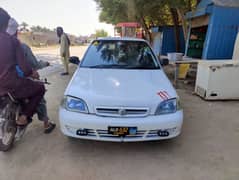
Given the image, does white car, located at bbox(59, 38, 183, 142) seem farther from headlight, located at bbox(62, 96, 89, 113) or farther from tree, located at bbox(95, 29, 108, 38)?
tree, located at bbox(95, 29, 108, 38)

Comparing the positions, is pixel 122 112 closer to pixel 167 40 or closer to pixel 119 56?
pixel 119 56

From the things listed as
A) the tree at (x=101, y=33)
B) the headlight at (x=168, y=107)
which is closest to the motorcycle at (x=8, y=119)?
the headlight at (x=168, y=107)

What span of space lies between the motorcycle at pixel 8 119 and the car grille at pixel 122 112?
3.73 feet

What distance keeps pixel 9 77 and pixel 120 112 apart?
4.67 ft

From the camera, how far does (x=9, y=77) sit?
241 centimetres

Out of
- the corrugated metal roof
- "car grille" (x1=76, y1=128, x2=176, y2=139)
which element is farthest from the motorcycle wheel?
the corrugated metal roof

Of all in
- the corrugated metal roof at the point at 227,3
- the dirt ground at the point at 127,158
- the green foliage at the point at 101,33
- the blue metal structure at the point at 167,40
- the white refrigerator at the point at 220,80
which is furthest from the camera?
the green foliage at the point at 101,33

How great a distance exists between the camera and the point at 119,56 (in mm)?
3594

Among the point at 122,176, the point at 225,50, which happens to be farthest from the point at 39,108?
the point at 225,50

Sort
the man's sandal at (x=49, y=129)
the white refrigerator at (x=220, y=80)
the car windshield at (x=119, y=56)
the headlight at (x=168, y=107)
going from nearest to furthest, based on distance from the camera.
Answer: the headlight at (x=168, y=107), the man's sandal at (x=49, y=129), the car windshield at (x=119, y=56), the white refrigerator at (x=220, y=80)

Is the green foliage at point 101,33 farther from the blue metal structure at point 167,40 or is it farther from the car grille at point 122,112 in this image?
the car grille at point 122,112

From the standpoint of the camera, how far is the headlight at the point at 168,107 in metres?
2.43

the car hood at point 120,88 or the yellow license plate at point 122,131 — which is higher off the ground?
the car hood at point 120,88

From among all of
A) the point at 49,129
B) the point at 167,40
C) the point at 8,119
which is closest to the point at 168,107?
the point at 49,129
